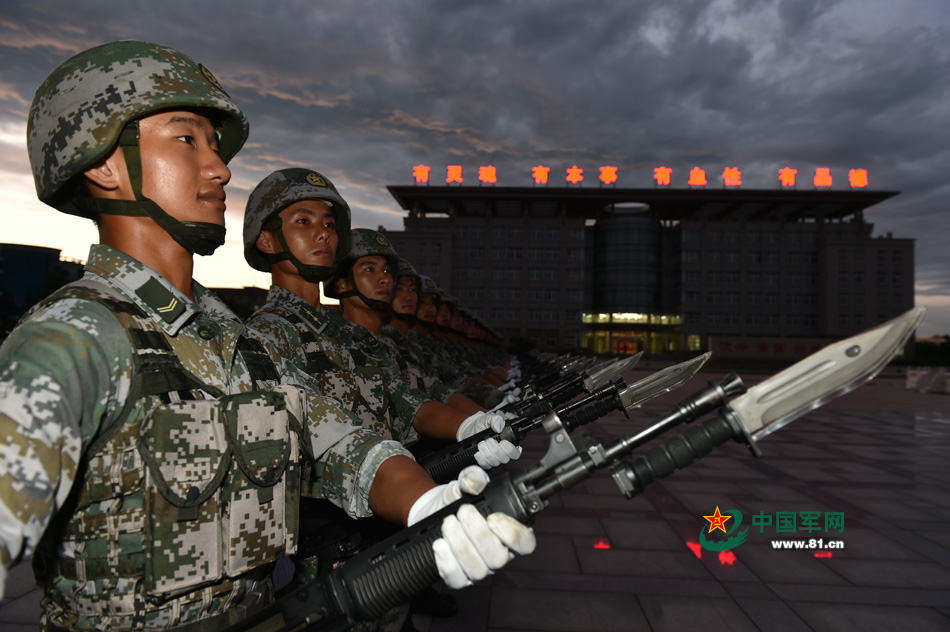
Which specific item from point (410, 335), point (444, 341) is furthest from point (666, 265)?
point (410, 335)

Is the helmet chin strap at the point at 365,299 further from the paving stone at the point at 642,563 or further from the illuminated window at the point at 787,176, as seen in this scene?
the illuminated window at the point at 787,176

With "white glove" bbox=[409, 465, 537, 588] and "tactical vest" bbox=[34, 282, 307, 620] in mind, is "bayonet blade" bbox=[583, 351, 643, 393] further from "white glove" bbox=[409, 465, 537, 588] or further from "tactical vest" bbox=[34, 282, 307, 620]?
"tactical vest" bbox=[34, 282, 307, 620]

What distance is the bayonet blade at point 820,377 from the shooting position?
1.27 m

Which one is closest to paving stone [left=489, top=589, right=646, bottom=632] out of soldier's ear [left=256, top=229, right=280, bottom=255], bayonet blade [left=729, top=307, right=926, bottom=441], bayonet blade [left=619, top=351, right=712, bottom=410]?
bayonet blade [left=619, top=351, right=712, bottom=410]

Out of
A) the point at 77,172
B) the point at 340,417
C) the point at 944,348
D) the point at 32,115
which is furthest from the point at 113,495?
the point at 944,348

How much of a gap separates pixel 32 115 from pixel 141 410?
3.37 feet

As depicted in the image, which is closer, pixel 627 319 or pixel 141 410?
pixel 141 410

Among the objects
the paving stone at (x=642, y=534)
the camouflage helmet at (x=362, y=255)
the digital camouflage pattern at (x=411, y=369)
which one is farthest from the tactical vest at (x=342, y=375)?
the paving stone at (x=642, y=534)

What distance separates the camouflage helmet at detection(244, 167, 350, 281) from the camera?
3135mm

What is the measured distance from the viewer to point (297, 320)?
314cm

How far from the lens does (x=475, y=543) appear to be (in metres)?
1.28

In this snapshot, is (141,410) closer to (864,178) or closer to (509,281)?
(509,281)

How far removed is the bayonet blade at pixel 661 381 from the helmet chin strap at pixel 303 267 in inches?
72.6

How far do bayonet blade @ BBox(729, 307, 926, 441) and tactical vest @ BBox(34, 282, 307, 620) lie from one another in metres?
1.25
